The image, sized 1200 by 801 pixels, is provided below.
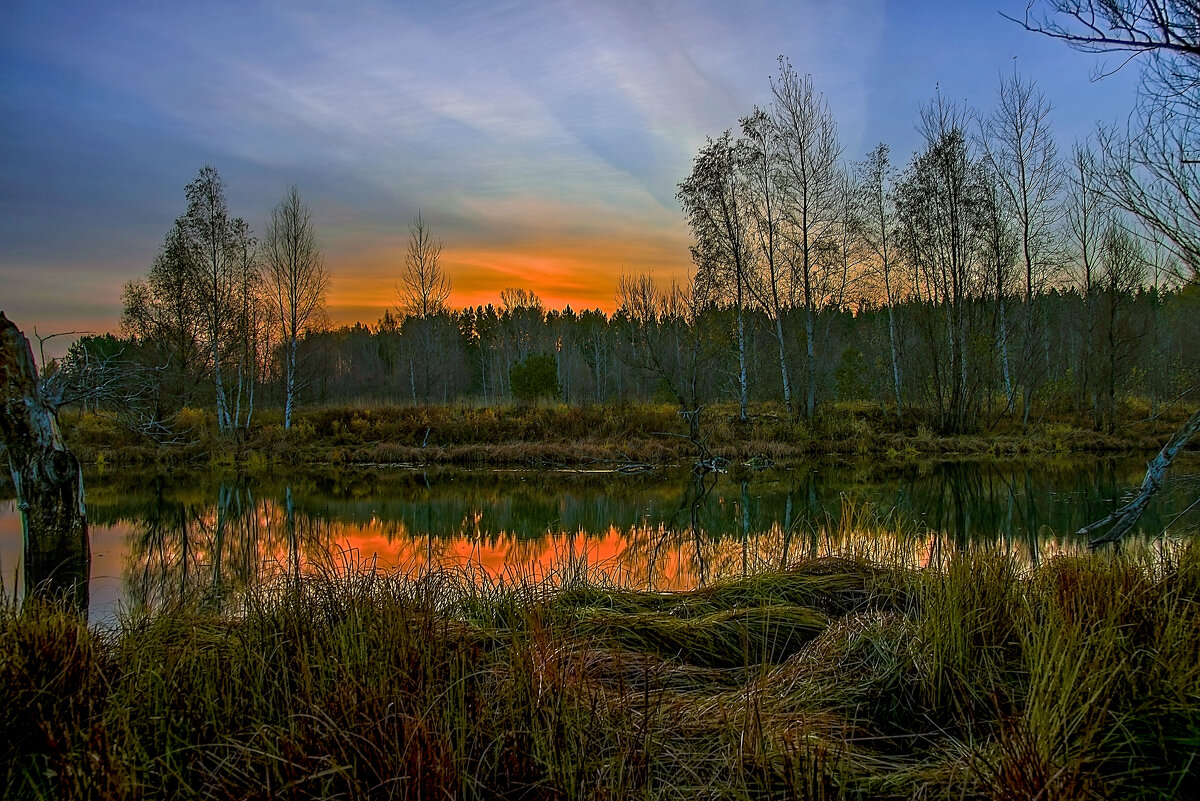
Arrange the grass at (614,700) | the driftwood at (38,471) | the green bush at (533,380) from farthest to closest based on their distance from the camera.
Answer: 1. the green bush at (533,380)
2. the driftwood at (38,471)
3. the grass at (614,700)

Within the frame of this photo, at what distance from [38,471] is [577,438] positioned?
20995mm

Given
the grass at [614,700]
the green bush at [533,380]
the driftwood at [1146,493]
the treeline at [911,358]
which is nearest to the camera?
the grass at [614,700]

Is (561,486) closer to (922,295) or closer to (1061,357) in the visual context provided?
(922,295)

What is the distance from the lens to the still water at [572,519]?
7.97 metres

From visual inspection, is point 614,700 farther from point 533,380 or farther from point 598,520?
point 533,380

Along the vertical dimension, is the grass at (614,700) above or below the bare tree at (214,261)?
below

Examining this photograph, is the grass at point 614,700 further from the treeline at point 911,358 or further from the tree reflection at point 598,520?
the treeline at point 911,358

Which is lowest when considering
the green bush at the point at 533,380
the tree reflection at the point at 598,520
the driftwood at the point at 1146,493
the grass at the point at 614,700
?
the tree reflection at the point at 598,520

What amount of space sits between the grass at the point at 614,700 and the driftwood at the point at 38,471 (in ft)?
9.52

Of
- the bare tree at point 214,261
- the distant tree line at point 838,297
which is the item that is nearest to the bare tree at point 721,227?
the distant tree line at point 838,297

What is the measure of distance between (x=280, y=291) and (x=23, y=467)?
87.7 ft

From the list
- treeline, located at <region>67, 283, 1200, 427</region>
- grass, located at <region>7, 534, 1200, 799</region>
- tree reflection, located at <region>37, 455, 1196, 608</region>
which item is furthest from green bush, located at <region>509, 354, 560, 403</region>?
grass, located at <region>7, 534, 1200, 799</region>

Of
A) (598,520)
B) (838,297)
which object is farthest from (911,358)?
(598,520)

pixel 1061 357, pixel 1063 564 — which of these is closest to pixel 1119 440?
pixel 1061 357
